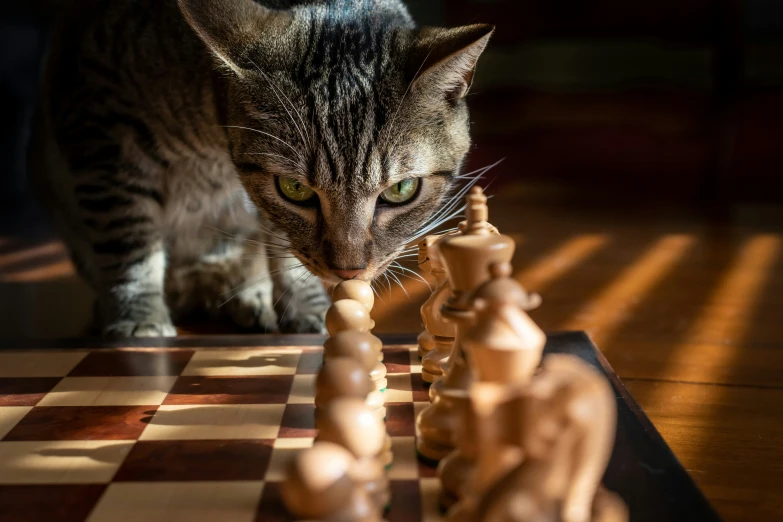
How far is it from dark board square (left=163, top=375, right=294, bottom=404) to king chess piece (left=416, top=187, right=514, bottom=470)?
0.29 m

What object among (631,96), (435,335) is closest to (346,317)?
(435,335)

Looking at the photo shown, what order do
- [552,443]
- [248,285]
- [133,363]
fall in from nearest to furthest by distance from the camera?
[552,443], [133,363], [248,285]

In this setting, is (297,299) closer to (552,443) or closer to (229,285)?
(229,285)

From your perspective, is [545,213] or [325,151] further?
[545,213]

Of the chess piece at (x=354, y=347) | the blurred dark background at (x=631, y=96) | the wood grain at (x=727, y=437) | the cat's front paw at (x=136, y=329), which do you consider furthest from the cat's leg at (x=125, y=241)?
the blurred dark background at (x=631, y=96)

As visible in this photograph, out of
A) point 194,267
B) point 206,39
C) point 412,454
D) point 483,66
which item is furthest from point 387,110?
point 483,66

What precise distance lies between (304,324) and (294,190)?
50 centimetres

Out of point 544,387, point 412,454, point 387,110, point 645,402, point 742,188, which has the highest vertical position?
point 387,110

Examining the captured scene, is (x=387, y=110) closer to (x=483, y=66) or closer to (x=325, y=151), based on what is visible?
(x=325, y=151)

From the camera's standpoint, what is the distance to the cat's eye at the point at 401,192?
4.45 ft

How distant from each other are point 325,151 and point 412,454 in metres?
0.59

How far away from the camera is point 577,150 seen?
13.1 feet

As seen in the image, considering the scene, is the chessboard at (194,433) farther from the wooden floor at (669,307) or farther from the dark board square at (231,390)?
the wooden floor at (669,307)

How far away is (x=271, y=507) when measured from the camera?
793mm
